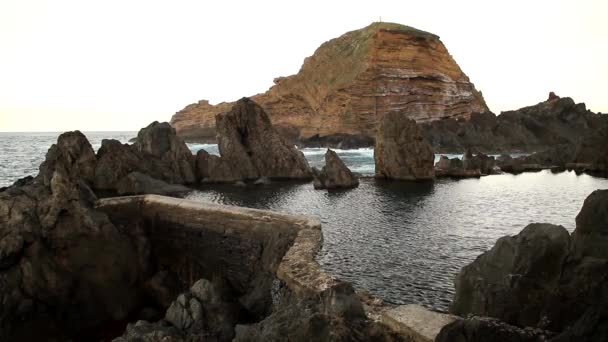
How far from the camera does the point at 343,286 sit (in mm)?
8117

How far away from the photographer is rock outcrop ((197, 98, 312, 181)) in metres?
58.3

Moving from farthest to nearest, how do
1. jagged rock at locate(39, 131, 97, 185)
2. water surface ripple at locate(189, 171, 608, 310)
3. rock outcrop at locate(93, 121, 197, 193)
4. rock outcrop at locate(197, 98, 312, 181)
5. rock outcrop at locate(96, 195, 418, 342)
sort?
1. rock outcrop at locate(197, 98, 312, 181)
2. rock outcrop at locate(93, 121, 197, 193)
3. jagged rock at locate(39, 131, 97, 185)
4. water surface ripple at locate(189, 171, 608, 310)
5. rock outcrop at locate(96, 195, 418, 342)

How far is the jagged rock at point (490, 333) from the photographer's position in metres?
5.38

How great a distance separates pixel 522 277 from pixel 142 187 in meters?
44.8

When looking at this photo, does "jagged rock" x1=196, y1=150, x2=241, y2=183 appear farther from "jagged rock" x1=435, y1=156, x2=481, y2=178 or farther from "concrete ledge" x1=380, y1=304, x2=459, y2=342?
"concrete ledge" x1=380, y1=304, x2=459, y2=342

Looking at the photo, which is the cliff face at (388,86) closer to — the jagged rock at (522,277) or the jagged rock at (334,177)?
the jagged rock at (334,177)

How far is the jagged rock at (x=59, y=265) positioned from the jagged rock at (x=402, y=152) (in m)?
44.3

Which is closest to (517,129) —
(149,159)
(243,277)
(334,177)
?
(334,177)

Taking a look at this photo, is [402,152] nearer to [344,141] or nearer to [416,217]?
[416,217]

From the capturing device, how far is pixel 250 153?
206ft

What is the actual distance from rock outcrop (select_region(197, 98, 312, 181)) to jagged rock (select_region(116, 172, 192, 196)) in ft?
30.3

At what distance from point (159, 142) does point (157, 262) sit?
4163cm

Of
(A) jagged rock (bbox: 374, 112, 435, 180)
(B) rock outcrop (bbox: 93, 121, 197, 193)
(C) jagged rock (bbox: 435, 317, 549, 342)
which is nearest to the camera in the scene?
(C) jagged rock (bbox: 435, 317, 549, 342)

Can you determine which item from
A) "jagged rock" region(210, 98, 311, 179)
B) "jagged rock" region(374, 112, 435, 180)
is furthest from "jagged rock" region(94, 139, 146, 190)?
"jagged rock" region(374, 112, 435, 180)
